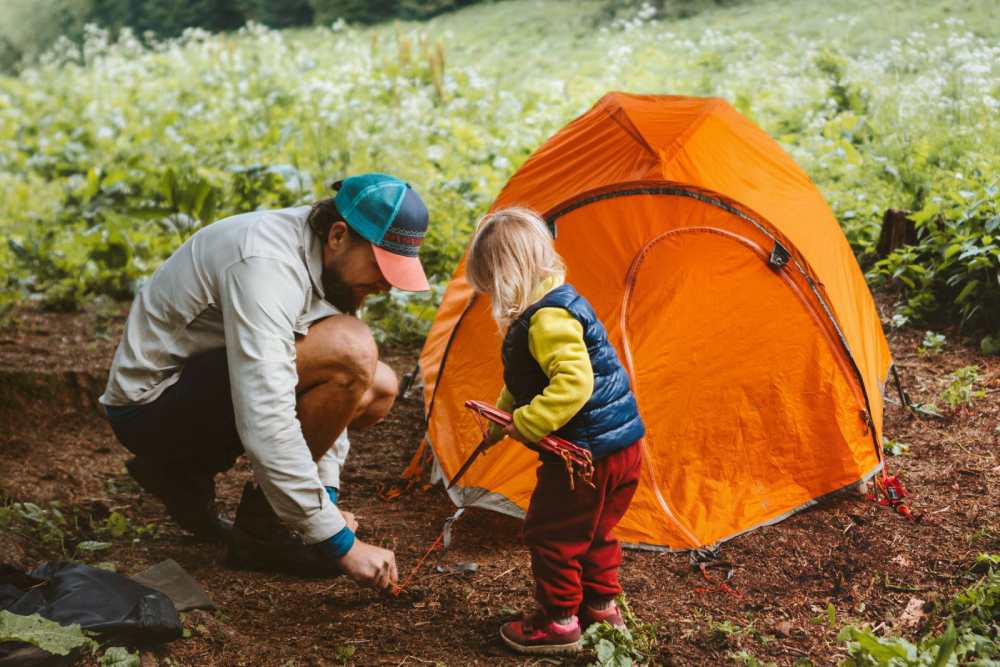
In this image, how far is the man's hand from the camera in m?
2.41

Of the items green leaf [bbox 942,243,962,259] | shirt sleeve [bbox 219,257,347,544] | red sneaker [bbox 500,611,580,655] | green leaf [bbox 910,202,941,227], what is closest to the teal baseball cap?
shirt sleeve [bbox 219,257,347,544]

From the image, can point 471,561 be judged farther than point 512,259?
Yes

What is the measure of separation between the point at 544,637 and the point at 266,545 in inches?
37.9

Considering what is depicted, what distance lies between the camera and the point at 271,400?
2418mm

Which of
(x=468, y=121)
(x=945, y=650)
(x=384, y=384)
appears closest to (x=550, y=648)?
(x=945, y=650)

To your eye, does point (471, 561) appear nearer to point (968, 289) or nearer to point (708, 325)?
point (708, 325)

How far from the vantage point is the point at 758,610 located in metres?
2.78

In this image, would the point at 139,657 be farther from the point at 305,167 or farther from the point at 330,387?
the point at 305,167

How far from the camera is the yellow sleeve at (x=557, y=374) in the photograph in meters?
2.40

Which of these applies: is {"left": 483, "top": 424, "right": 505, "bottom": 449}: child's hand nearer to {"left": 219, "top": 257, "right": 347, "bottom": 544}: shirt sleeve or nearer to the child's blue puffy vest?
the child's blue puffy vest

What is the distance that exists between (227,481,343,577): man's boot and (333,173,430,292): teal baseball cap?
0.87 meters

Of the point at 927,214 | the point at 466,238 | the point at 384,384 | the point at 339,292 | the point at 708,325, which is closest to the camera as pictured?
the point at 339,292

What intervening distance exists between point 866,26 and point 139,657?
9036 mm

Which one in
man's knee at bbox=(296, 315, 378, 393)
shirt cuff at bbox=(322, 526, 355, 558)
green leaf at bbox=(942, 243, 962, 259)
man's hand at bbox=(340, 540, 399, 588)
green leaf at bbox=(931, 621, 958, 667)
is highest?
man's knee at bbox=(296, 315, 378, 393)
